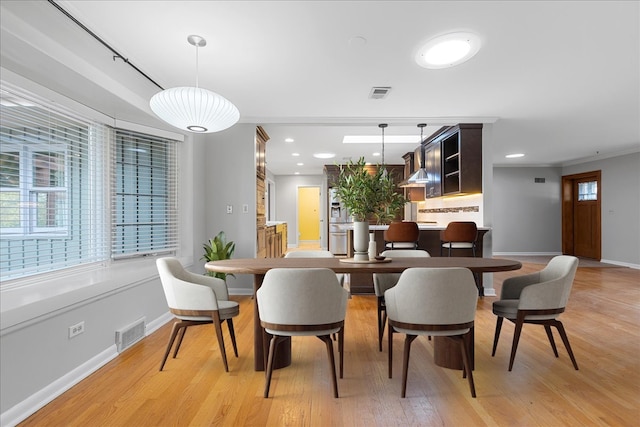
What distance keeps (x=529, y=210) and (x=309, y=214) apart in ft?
22.0

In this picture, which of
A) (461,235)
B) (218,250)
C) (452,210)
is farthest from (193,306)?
(452,210)

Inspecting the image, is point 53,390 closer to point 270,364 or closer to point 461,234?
point 270,364

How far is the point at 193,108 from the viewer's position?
93.9 inches

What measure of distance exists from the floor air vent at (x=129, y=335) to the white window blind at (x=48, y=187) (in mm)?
672

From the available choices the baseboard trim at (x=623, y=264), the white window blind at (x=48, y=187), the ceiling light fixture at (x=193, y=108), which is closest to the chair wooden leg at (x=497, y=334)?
the ceiling light fixture at (x=193, y=108)

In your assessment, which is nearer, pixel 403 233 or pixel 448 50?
pixel 448 50

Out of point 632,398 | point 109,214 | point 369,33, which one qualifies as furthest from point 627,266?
point 109,214

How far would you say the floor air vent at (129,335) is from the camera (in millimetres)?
2887

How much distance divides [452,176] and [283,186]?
22.1ft

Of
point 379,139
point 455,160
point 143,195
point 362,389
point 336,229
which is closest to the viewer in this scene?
point 362,389

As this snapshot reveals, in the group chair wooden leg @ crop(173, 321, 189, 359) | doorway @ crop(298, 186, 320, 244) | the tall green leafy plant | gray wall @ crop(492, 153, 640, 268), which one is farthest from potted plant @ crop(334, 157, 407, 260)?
doorway @ crop(298, 186, 320, 244)

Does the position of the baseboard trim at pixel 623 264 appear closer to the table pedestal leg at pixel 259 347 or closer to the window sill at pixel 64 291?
the table pedestal leg at pixel 259 347

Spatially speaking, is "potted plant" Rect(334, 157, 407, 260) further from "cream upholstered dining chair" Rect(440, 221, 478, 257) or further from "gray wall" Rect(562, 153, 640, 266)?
"gray wall" Rect(562, 153, 640, 266)

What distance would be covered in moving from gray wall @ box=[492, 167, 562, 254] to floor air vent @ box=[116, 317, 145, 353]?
28.9 ft
